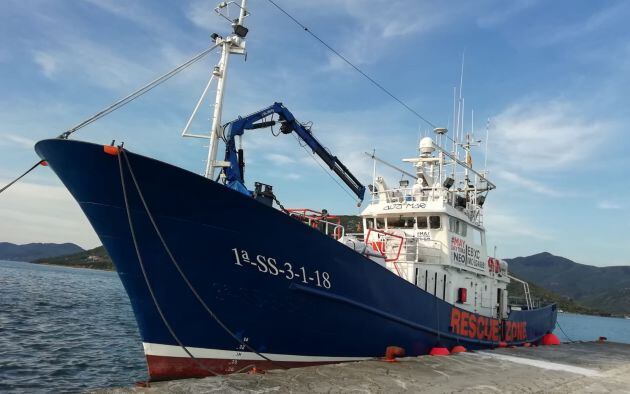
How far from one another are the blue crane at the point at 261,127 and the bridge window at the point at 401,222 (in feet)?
5.49

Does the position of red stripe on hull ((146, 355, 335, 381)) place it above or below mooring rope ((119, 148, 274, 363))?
below

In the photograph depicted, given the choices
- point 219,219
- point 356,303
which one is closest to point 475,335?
point 356,303

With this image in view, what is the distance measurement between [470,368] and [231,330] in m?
4.83

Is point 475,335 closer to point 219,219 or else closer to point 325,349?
point 325,349

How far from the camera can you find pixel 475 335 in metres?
12.8

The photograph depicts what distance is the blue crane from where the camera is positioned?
32.4 feet

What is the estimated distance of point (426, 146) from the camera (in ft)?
49.7

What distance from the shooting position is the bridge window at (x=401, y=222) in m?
13.2

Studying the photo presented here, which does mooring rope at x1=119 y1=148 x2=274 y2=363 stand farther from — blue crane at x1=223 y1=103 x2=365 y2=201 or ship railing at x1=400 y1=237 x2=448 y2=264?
ship railing at x1=400 y1=237 x2=448 y2=264

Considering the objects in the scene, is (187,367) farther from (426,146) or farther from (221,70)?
(426,146)

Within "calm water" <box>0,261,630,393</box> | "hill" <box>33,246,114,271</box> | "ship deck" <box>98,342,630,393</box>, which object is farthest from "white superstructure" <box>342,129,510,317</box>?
"hill" <box>33,246,114,271</box>

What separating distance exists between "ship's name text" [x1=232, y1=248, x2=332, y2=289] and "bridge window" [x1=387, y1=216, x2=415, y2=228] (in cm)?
550

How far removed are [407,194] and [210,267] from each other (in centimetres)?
786

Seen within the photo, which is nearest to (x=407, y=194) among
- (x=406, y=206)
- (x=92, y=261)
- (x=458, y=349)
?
(x=406, y=206)
